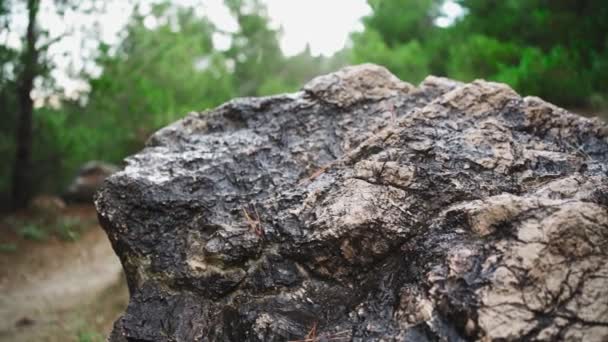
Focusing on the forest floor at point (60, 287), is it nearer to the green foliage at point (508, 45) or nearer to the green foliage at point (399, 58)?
the green foliage at point (508, 45)

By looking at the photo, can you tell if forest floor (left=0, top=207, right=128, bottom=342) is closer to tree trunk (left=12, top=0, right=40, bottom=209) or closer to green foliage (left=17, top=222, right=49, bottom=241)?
green foliage (left=17, top=222, right=49, bottom=241)

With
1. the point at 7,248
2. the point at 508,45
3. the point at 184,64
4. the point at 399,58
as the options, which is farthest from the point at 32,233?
the point at 508,45

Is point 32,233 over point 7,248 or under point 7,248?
over

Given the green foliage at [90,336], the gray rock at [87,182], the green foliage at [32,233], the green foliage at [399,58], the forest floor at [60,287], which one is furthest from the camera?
the gray rock at [87,182]

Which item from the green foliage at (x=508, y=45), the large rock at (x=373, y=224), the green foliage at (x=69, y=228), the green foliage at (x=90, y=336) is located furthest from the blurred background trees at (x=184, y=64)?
the green foliage at (x=90, y=336)

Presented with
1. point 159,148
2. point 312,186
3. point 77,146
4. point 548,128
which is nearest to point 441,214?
point 312,186

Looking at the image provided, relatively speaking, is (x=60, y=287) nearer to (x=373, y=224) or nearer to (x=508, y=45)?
(x=373, y=224)
